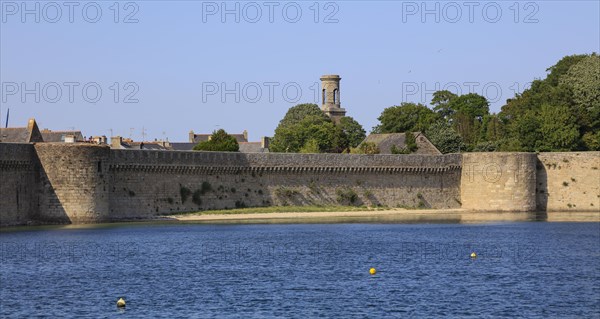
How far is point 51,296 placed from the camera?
3250 cm

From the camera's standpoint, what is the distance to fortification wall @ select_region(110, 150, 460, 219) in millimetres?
59625

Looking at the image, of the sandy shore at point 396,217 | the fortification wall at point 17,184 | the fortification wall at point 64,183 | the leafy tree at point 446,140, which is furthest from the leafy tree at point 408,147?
the fortification wall at point 17,184

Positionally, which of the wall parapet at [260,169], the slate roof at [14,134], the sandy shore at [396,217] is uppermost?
the slate roof at [14,134]

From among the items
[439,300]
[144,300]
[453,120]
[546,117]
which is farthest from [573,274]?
[453,120]

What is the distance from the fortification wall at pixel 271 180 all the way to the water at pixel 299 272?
543cm

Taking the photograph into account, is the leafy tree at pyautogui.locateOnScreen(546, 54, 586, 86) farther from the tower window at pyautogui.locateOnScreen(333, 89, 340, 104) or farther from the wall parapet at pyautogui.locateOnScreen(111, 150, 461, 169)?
the tower window at pyautogui.locateOnScreen(333, 89, 340, 104)

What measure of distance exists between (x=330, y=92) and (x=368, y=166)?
2032 inches

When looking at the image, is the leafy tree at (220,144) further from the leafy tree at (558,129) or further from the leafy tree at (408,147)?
the leafy tree at (558,129)

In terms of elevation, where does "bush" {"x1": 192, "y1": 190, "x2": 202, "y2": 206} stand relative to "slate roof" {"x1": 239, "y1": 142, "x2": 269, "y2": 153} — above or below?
below

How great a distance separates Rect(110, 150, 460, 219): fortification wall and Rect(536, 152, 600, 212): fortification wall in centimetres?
496

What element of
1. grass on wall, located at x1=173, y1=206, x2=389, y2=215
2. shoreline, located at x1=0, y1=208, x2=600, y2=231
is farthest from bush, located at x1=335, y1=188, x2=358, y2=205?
shoreline, located at x1=0, y1=208, x2=600, y2=231

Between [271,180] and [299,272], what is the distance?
1069 inches

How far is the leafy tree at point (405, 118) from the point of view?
324 feet

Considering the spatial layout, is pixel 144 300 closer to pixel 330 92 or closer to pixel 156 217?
pixel 156 217
